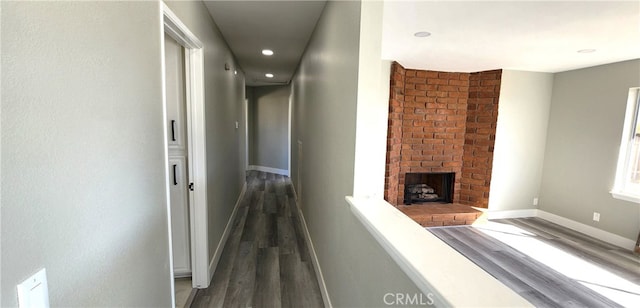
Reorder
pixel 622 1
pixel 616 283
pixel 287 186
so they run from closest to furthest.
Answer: pixel 622 1, pixel 616 283, pixel 287 186

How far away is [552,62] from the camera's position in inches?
143

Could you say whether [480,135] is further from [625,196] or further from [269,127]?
[269,127]

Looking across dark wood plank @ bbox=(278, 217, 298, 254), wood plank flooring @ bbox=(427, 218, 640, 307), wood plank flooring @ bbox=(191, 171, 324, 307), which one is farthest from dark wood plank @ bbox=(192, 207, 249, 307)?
wood plank flooring @ bbox=(427, 218, 640, 307)

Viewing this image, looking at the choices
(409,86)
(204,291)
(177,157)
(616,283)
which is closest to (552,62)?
(409,86)

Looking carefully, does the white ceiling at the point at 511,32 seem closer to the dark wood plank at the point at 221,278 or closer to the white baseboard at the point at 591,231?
the white baseboard at the point at 591,231

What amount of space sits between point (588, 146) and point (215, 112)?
489 cm

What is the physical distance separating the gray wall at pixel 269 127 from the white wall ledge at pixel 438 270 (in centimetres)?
624

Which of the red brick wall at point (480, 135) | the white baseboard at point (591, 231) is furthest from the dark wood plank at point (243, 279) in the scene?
the white baseboard at point (591, 231)

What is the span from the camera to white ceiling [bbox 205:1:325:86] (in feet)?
7.30

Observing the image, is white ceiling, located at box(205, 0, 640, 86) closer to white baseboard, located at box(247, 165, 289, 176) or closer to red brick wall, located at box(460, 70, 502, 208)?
red brick wall, located at box(460, 70, 502, 208)

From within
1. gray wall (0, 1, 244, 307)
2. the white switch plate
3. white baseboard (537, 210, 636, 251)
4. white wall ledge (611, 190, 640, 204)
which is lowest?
white baseboard (537, 210, 636, 251)

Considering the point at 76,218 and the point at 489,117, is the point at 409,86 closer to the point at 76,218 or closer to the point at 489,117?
the point at 489,117

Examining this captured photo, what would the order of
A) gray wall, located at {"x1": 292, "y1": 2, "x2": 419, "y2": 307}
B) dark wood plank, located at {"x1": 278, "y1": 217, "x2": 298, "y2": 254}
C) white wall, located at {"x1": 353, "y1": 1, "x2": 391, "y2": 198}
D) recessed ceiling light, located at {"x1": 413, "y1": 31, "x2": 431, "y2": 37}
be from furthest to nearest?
1. dark wood plank, located at {"x1": 278, "y1": 217, "x2": 298, "y2": 254}
2. recessed ceiling light, located at {"x1": 413, "y1": 31, "x2": 431, "y2": 37}
3. white wall, located at {"x1": 353, "y1": 1, "x2": 391, "y2": 198}
4. gray wall, located at {"x1": 292, "y1": 2, "x2": 419, "y2": 307}

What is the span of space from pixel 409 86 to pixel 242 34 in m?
2.48
